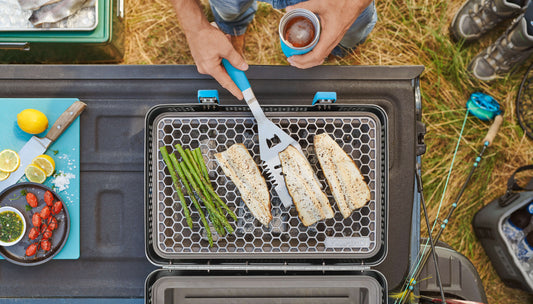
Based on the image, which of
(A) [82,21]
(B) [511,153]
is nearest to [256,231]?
(A) [82,21]

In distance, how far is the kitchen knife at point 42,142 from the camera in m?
1.70

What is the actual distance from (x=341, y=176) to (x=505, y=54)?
1.93 m

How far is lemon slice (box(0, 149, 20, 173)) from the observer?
1.71 meters

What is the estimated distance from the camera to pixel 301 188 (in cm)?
146

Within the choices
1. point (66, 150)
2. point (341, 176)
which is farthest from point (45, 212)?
point (341, 176)

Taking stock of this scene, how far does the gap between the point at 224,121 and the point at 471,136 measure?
2110mm

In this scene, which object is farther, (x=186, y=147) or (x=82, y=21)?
(x=82, y=21)

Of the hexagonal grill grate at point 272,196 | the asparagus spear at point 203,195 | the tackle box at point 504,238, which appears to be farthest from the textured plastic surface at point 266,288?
the tackle box at point 504,238

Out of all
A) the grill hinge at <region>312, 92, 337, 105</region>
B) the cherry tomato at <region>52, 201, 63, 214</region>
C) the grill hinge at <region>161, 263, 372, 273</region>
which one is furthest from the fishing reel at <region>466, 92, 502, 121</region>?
the cherry tomato at <region>52, 201, 63, 214</region>

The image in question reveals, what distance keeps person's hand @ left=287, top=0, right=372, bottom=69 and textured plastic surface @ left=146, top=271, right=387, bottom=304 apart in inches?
36.5

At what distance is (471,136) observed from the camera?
2725 mm

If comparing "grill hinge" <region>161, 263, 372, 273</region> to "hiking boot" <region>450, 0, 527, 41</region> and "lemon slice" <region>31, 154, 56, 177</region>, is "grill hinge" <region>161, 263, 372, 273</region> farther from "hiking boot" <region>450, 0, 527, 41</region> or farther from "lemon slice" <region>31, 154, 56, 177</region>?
"hiking boot" <region>450, 0, 527, 41</region>

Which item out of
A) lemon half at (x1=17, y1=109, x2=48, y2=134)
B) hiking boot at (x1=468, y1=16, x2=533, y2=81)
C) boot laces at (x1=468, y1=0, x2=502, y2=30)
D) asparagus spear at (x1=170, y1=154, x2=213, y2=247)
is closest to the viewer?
asparagus spear at (x1=170, y1=154, x2=213, y2=247)

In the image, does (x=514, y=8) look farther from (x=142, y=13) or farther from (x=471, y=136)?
(x=142, y=13)
